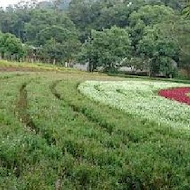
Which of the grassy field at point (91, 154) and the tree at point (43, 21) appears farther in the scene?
the tree at point (43, 21)

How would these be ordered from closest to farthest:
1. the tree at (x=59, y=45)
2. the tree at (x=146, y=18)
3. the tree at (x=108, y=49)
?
the tree at (x=108, y=49) < the tree at (x=59, y=45) < the tree at (x=146, y=18)

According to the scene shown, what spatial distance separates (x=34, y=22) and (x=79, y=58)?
1832 inches

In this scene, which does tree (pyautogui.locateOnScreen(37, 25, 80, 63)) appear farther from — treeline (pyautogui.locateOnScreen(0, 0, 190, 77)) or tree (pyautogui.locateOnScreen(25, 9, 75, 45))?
tree (pyautogui.locateOnScreen(25, 9, 75, 45))

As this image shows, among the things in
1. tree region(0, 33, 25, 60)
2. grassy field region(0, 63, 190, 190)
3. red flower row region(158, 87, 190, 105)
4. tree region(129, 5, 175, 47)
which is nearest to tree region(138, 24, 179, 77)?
tree region(129, 5, 175, 47)

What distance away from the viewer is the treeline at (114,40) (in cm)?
9219

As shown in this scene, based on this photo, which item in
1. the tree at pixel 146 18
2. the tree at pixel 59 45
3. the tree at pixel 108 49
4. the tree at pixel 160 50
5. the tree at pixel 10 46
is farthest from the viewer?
the tree at pixel 146 18

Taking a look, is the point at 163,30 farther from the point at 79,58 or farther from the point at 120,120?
the point at 120,120

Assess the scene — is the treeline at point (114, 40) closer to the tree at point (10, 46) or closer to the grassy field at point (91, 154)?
the tree at point (10, 46)

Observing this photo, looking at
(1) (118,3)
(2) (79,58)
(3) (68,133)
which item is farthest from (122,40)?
(3) (68,133)

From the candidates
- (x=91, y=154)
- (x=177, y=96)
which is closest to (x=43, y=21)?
(x=177, y=96)

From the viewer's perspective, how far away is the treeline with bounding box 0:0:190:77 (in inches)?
3629

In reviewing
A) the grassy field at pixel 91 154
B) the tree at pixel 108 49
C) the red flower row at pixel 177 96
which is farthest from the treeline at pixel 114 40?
the grassy field at pixel 91 154

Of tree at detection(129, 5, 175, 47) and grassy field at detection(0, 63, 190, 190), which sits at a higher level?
tree at detection(129, 5, 175, 47)

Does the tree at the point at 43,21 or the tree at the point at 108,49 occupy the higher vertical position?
the tree at the point at 43,21
